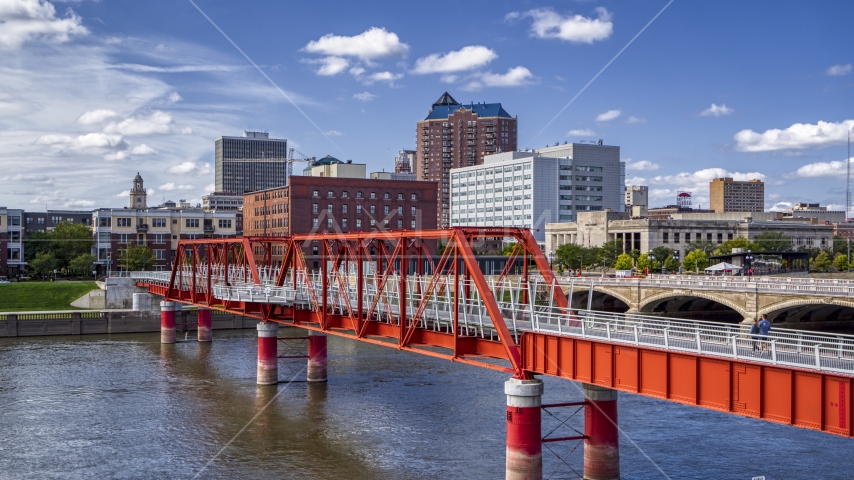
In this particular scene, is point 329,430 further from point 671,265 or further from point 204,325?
point 671,265

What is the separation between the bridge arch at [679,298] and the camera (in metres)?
78.5

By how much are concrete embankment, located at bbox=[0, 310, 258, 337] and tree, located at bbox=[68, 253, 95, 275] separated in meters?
50.2

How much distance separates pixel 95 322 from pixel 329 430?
57.6m

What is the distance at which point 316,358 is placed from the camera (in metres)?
61.6

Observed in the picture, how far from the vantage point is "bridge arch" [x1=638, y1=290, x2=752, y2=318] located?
257 feet

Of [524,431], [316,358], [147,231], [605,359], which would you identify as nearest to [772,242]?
[147,231]

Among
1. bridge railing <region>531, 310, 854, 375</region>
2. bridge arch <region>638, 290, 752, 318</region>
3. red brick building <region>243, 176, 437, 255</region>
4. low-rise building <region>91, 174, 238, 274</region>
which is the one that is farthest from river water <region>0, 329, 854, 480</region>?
low-rise building <region>91, 174, 238, 274</region>

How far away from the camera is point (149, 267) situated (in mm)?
143750

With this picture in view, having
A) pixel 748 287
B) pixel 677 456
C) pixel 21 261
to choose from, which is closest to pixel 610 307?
pixel 748 287

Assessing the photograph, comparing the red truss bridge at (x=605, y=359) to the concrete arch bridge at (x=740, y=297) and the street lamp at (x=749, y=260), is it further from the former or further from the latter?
the street lamp at (x=749, y=260)

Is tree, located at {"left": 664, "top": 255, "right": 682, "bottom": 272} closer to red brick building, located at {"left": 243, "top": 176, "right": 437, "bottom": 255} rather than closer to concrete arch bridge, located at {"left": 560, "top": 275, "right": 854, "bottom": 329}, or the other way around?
concrete arch bridge, located at {"left": 560, "top": 275, "right": 854, "bottom": 329}

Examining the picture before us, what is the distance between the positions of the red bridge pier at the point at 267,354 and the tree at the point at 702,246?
12249 centimetres

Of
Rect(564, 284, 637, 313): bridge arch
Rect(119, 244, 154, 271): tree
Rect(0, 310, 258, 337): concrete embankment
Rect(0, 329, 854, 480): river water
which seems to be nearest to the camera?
Rect(0, 329, 854, 480): river water

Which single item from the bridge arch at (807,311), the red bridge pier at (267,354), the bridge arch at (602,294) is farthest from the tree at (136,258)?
the bridge arch at (807,311)
